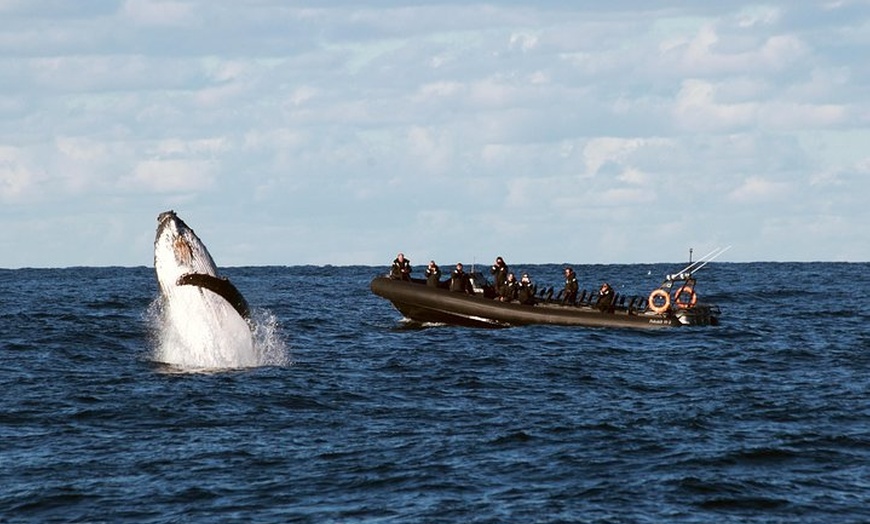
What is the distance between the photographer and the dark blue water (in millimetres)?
19219

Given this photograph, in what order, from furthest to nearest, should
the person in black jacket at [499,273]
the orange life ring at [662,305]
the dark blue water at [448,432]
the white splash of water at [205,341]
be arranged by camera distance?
the person in black jacket at [499,273] → the orange life ring at [662,305] → the white splash of water at [205,341] → the dark blue water at [448,432]

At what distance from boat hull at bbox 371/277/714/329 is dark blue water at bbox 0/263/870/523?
1.05 m

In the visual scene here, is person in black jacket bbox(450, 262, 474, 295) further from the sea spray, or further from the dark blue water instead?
the sea spray

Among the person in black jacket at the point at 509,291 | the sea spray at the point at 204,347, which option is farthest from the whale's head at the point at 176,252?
the person in black jacket at the point at 509,291

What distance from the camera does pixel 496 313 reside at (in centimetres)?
4550

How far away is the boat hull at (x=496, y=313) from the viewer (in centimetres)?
4431

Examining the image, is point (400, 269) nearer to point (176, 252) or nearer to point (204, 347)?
point (204, 347)

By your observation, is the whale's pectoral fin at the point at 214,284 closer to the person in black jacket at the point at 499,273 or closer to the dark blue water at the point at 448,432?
the dark blue water at the point at 448,432

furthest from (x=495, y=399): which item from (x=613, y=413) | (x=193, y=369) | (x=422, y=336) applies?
(x=422, y=336)

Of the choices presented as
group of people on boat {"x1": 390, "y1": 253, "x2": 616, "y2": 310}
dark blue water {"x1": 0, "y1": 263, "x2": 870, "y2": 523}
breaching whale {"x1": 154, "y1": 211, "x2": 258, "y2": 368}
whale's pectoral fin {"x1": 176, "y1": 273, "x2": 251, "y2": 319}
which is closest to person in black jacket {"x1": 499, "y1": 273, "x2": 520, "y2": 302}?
group of people on boat {"x1": 390, "y1": 253, "x2": 616, "y2": 310}

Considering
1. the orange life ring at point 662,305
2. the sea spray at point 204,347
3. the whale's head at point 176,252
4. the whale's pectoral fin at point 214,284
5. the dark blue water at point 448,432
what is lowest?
the dark blue water at point 448,432

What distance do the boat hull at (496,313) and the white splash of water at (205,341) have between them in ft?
23.1

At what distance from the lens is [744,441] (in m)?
23.9

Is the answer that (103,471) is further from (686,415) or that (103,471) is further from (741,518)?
(686,415)
